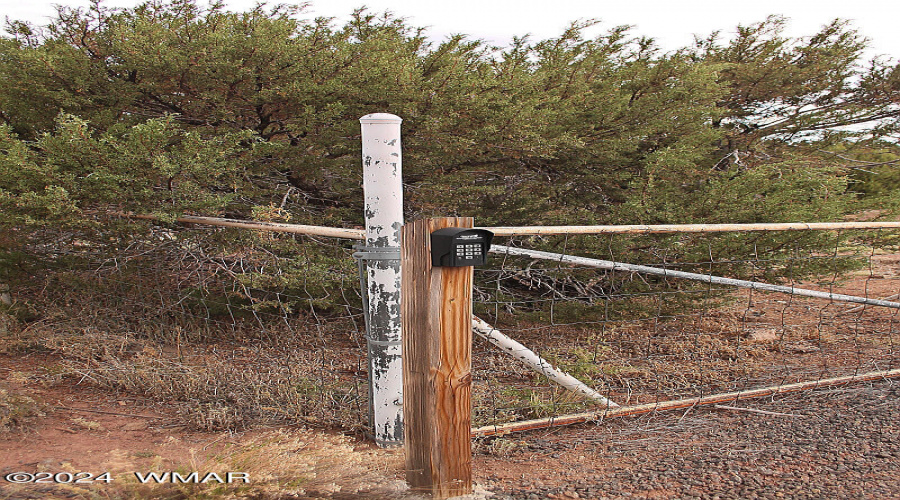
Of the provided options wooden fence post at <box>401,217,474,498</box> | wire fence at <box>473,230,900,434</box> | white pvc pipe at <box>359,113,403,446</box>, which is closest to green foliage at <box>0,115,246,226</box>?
white pvc pipe at <box>359,113,403,446</box>

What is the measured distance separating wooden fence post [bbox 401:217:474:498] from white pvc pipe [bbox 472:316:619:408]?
831mm

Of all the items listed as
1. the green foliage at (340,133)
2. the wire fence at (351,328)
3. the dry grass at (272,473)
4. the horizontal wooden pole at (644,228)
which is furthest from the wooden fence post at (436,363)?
the green foliage at (340,133)

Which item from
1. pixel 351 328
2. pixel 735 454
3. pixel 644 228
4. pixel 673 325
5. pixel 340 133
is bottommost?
pixel 735 454

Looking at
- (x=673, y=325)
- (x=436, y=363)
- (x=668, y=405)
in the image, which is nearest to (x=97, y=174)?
(x=436, y=363)

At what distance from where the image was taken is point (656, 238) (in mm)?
6129

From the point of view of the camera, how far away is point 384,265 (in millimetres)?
3176

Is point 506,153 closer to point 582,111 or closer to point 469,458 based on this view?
point 582,111

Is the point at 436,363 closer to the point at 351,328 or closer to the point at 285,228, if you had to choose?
the point at 285,228

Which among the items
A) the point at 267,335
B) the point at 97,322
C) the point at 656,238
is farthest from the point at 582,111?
the point at 97,322

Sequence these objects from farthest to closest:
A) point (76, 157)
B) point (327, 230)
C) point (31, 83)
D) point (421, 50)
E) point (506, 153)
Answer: point (421, 50)
point (506, 153)
point (31, 83)
point (76, 157)
point (327, 230)

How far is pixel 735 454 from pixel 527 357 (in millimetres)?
1222

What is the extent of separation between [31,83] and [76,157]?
1325 millimetres

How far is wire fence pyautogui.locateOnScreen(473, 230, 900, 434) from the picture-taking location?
4536 millimetres

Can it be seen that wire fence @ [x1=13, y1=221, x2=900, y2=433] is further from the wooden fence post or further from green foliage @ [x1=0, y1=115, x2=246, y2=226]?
the wooden fence post
